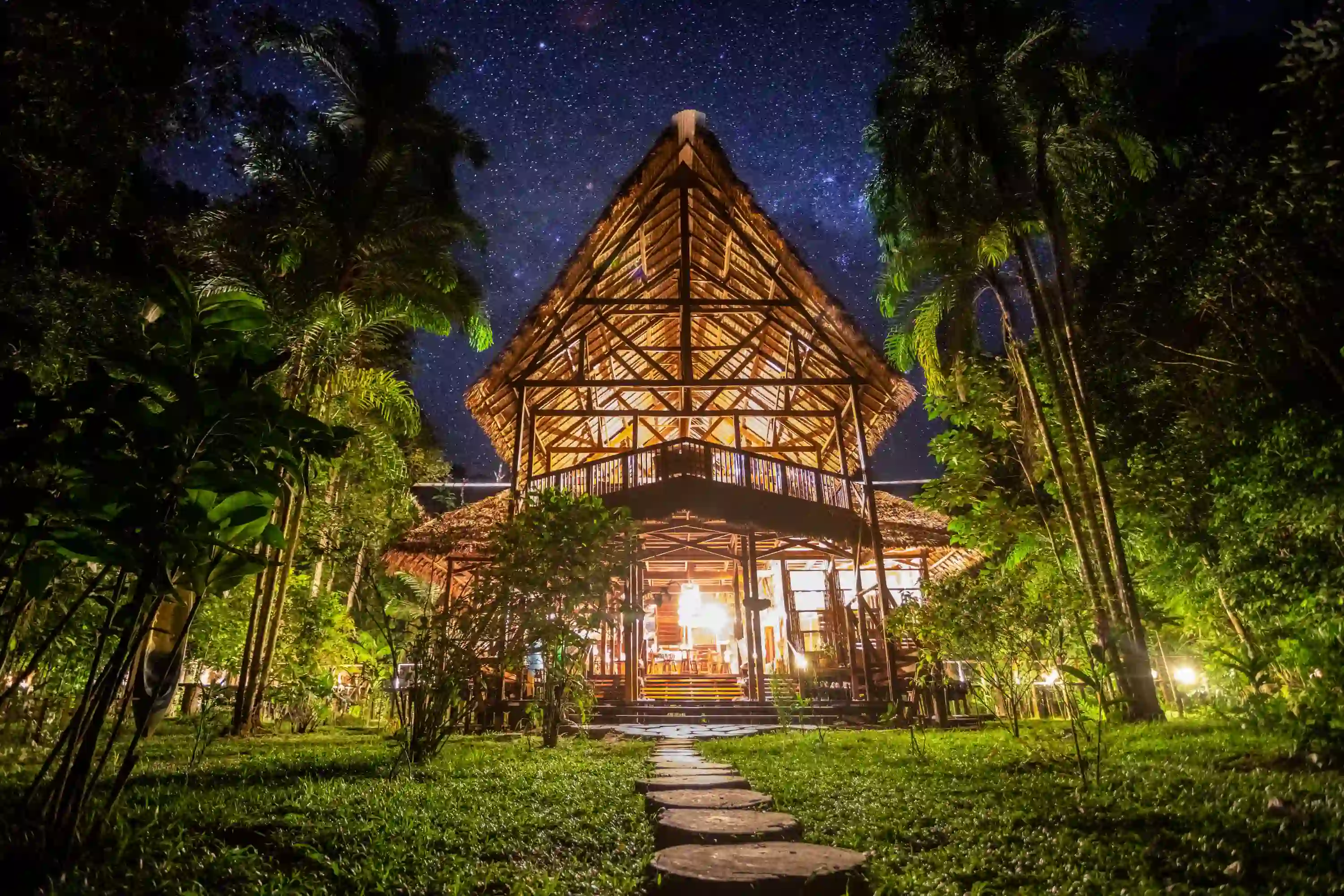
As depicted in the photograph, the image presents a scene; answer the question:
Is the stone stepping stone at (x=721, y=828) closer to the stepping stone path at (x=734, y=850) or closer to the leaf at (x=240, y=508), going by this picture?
the stepping stone path at (x=734, y=850)

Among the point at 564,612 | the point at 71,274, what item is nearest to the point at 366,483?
the point at 71,274

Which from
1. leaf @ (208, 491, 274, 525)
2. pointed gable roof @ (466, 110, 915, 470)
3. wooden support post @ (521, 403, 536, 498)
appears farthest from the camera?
pointed gable roof @ (466, 110, 915, 470)

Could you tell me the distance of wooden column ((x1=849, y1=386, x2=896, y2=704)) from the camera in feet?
35.3

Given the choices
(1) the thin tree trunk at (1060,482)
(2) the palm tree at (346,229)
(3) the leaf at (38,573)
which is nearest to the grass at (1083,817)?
(1) the thin tree trunk at (1060,482)

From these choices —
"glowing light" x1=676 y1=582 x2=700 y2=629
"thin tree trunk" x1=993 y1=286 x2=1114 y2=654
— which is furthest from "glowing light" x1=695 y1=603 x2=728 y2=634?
"thin tree trunk" x1=993 y1=286 x2=1114 y2=654

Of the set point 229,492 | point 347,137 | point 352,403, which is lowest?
point 229,492

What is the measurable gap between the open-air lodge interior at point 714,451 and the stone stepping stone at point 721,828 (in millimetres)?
6954

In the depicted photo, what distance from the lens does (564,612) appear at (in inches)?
232

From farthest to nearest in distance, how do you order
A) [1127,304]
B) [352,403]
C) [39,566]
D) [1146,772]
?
[352,403] < [1127,304] < [1146,772] < [39,566]

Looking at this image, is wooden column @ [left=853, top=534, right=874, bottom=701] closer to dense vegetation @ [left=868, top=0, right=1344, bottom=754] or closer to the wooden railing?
the wooden railing

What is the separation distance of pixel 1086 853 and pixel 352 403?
36.3ft

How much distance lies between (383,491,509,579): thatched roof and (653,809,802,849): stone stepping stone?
879 cm

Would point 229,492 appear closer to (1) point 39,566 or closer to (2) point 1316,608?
(1) point 39,566

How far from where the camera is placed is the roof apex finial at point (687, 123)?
13234 millimetres
